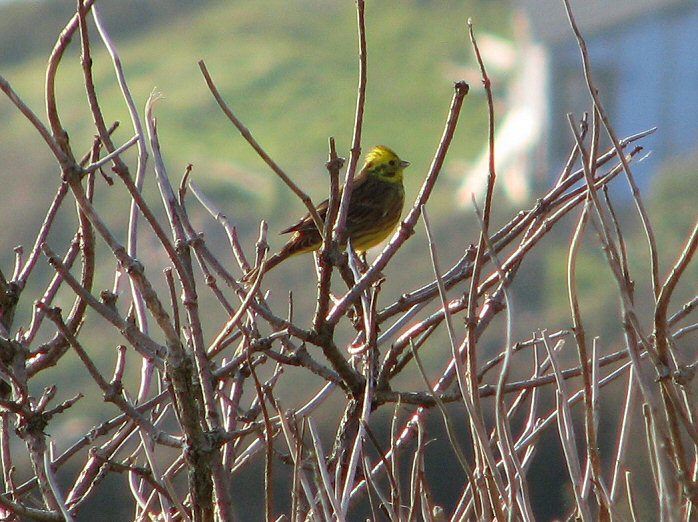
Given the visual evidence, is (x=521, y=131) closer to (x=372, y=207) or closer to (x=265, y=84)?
(x=265, y=84)

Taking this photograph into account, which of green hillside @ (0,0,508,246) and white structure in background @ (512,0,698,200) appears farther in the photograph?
green hillside @ (0,0,508,246)

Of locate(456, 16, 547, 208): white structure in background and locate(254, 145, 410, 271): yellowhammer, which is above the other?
locate(456, 16, 547, 208): white structure in background

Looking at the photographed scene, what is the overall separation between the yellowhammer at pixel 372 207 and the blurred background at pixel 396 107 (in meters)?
7.84

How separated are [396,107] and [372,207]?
39.7 metres

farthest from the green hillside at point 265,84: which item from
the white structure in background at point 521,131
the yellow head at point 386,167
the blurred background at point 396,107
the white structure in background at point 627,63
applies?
the yellow head at point 386,167

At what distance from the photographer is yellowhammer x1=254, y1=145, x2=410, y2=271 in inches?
281

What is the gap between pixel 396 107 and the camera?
47375 mm

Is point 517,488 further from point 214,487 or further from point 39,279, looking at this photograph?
point 39,279

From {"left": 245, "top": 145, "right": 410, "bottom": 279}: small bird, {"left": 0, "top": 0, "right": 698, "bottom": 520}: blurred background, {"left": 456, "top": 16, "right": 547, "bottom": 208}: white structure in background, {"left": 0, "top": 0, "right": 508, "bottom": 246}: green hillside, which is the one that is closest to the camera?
{"left": 245, "top": 145, "right": 410, "bottom": 279}: small bird

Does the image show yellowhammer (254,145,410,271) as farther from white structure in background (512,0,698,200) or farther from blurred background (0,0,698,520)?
white structure in background (512,0,698,200)

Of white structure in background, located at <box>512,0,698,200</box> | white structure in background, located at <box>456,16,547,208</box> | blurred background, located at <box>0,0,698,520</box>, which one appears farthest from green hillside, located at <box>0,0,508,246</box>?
white structure in background, located at <box>512,0,698,200</box>

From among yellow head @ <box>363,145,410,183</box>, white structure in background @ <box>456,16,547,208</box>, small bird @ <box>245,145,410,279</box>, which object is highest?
white structure in background @ <box>456,16,547,208</box>

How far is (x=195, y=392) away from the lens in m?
2.53

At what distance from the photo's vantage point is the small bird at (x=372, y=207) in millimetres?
7148
